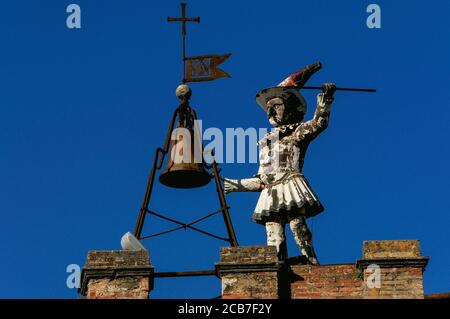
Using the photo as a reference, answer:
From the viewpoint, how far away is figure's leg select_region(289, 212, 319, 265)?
119 feet

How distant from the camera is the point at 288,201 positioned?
36.6m

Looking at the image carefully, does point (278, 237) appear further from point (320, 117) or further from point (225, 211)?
point (320, 117)

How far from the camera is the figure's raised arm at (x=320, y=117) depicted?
120ft

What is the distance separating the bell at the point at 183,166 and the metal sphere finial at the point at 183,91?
23.4 inches

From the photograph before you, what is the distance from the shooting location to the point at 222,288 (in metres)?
34.2

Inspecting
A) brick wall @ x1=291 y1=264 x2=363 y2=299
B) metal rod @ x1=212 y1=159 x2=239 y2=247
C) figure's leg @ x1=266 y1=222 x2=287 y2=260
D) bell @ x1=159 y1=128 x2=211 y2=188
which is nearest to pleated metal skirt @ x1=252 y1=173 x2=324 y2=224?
figure's leg @ x1=266 y1=222 x2=287 y2=260

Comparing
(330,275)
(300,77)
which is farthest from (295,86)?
(330,275)

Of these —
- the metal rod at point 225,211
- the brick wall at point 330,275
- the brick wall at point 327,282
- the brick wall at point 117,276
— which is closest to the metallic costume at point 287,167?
the metal rod at point 225,211

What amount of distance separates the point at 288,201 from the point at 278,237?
2.18ft

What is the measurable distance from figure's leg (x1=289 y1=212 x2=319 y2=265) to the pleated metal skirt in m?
0.13

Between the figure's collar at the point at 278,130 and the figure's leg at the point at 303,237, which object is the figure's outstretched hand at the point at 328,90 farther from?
the figure's leg at the point at 303,237

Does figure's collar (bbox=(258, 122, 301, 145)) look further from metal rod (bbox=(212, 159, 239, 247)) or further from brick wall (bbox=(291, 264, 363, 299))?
brick wall (bbox=(291, 264, 363, 299))
